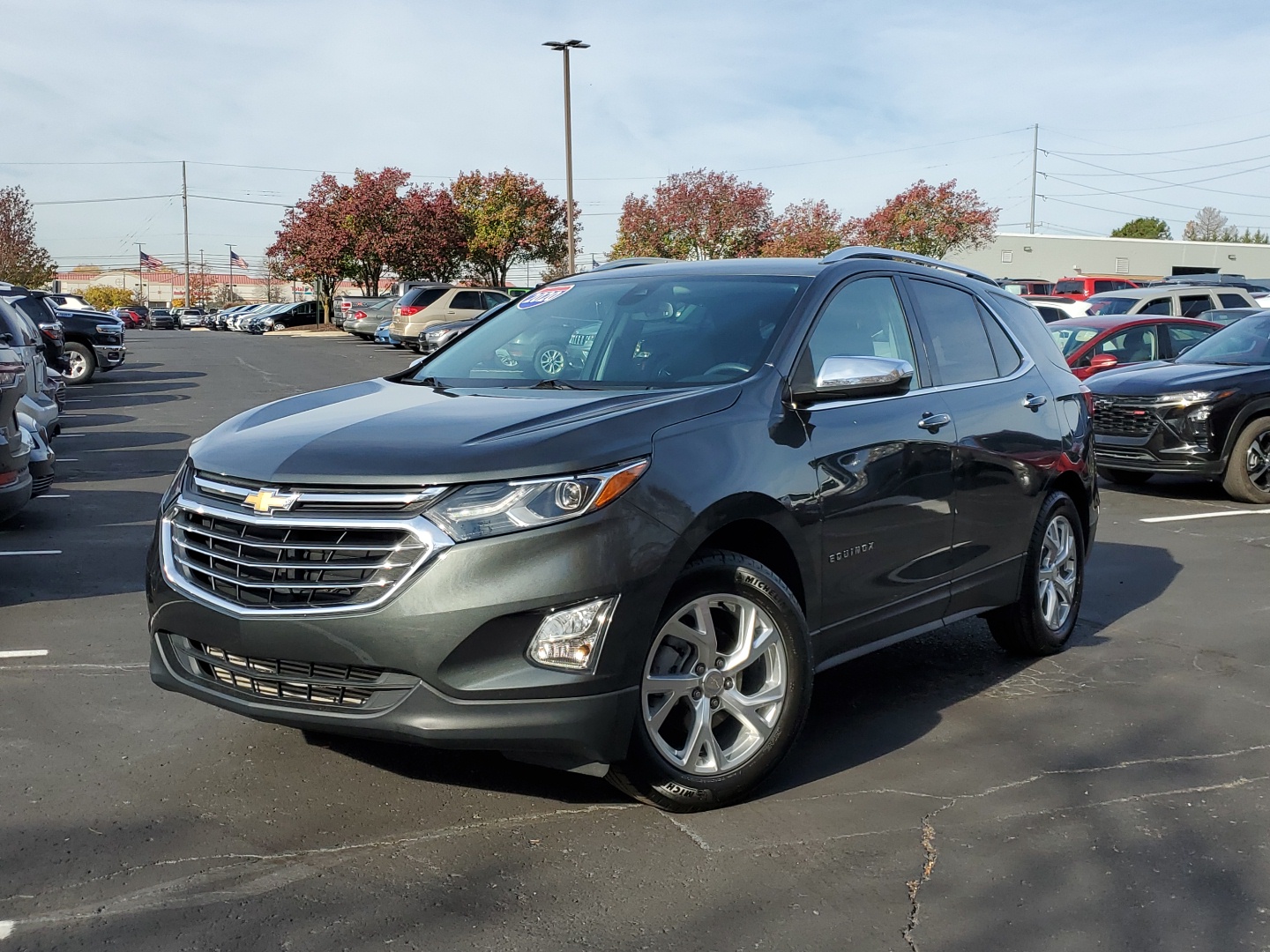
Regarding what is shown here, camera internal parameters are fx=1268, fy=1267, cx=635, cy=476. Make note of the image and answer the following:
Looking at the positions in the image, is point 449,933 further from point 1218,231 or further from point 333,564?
point 1218,231

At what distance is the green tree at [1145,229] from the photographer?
109m

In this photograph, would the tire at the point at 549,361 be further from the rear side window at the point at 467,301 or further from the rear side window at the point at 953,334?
the rear side window at the point at 467,301

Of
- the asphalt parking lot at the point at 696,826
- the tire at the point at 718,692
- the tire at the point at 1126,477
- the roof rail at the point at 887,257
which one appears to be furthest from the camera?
the tire at the point at 1126,477

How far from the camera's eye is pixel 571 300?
545 cm

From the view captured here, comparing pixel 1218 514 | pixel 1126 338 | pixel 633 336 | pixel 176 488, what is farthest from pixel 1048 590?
pixel 1126 338

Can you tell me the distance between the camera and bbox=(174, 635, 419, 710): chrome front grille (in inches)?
143

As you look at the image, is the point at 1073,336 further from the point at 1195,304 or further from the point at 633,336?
the point at 633,336

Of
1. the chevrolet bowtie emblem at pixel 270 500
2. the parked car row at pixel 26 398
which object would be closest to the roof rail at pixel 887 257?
the chevrolet bowtie emblem at pixel 270 500

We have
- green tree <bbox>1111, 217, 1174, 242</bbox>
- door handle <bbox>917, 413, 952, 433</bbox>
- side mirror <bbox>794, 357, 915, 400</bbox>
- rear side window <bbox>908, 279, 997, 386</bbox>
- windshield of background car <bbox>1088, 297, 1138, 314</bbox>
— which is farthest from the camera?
green tree <bbox>1111, 217, 1174, 242</bbox>

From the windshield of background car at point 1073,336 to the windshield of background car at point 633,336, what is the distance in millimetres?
10232

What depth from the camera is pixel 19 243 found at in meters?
60.8

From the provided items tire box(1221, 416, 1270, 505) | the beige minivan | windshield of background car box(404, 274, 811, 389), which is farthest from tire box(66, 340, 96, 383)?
windshield of background car box(404, 274, 811, 389)

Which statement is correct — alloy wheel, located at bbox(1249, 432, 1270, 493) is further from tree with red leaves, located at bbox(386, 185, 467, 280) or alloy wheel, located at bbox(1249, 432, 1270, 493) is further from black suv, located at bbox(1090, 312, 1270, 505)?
tree with red leaves, located at bbox(386, 185, 467, 280)

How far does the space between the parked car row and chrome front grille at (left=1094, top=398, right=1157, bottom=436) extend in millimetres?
8521
